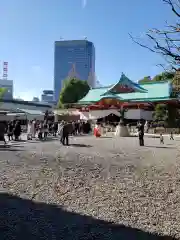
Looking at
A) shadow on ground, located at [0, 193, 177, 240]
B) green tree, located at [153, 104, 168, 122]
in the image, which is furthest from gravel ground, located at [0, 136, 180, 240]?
green tree, located at [153, 104, 168, 122]

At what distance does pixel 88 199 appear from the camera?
7.68 m

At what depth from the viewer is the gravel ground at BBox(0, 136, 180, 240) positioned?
5.67 meters

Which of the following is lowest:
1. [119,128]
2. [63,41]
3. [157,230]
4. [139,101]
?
[157,230]

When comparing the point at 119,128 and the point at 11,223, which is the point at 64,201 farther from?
the point at 119,128

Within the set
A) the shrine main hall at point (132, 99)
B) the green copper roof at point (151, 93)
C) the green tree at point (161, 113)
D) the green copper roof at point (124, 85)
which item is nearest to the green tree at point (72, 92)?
the shrine main hall at point (132, 99)

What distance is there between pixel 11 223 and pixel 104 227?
1.58 metres

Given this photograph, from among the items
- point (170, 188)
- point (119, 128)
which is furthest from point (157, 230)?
point (119, 128)

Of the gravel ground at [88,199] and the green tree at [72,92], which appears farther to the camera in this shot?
the green tree at [72,92]

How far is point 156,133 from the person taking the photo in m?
33.6

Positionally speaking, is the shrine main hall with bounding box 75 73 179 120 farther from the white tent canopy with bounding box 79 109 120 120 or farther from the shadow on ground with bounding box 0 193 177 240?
the shadow on ground with bounding box 0 193 177 240

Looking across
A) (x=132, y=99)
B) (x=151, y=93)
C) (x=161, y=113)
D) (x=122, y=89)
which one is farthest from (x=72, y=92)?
(x=161, y=113)

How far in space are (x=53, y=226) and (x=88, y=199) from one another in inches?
76.2

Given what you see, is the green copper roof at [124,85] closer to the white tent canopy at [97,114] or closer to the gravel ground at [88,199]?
the white tent canopy at [97,114]

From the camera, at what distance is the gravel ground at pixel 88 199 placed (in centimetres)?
567
